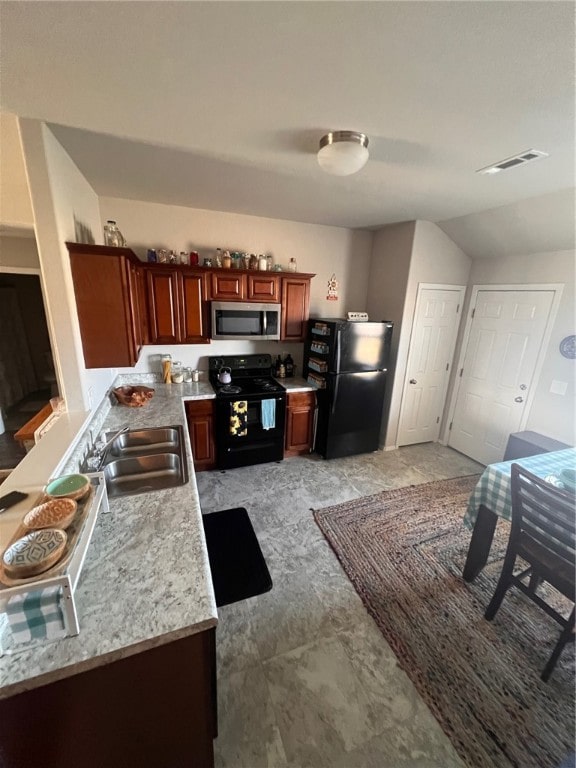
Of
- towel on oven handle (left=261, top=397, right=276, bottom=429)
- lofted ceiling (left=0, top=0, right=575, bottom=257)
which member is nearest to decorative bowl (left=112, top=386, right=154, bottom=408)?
towel on oven handle (left=261, top=397, right=276, bottom=429)

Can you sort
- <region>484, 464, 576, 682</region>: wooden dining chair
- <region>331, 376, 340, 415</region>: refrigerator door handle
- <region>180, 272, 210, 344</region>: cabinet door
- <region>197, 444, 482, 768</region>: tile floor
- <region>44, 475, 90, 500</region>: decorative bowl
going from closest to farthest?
<region>44, 475, 90, 500</region>: decorative bowl → <region>197, 444, 482, 768</region>: tile floor → <region>484, 464, 576, 682</region>: wooden dining chair → <region>180, 272, 210, 344</region>: cabinet door → <region>331, 376, 340, 415</region>: refrigerator door handle

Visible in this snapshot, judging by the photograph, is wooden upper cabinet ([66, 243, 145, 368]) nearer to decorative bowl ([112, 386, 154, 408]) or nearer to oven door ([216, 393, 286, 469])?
decorative bowl ([112, 386, 154, 408])

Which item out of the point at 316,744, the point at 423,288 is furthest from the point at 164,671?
the point at 423,288

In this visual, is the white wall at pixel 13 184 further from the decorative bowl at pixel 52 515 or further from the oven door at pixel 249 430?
the oven door at pixel 249 430

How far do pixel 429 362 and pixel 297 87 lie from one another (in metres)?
3.11

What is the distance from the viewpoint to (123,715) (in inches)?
33.9

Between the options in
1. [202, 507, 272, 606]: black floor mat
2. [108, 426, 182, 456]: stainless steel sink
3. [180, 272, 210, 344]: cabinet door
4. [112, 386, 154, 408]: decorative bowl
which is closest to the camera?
[202, 507, 272, 606]: black floor mat

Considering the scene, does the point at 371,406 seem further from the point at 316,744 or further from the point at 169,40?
the point at 169,40

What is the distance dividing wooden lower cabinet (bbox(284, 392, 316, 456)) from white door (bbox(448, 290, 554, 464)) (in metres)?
1.92

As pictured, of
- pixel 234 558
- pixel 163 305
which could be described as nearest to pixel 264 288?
pixel 163 305

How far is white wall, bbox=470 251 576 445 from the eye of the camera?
2.67 meters

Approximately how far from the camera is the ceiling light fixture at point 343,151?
1.43 metres

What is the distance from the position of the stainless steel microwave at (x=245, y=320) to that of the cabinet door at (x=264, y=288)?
75 millimetres

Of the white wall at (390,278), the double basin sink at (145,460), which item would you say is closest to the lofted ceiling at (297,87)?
the white wall at (390,278)
